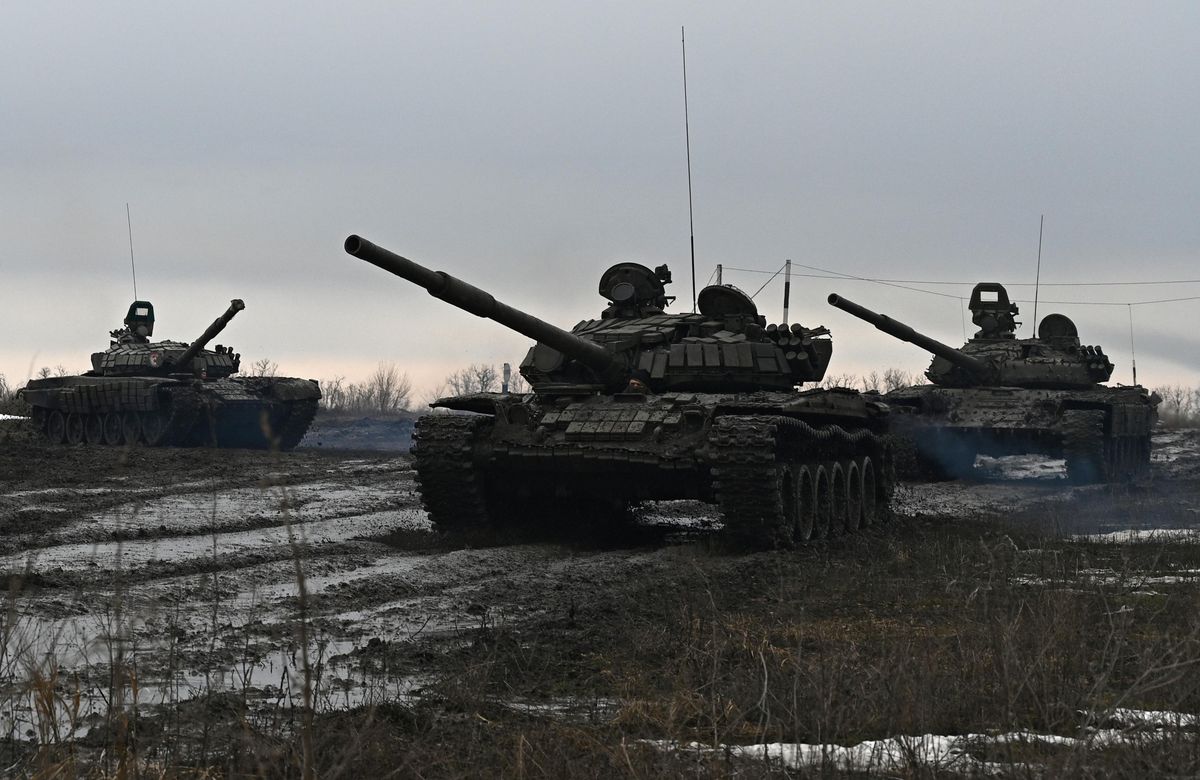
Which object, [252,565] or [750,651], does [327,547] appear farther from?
[750,651]

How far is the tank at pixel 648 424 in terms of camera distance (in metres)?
13.6

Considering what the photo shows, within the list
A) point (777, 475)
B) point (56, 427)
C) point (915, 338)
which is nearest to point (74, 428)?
point (56, 427)

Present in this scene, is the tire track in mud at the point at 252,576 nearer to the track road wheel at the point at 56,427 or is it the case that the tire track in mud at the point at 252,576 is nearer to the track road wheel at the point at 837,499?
the track road wheel at the point at 837,499

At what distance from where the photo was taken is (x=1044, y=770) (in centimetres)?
474

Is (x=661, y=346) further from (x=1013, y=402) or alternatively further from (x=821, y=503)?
(x=1013, y=402)

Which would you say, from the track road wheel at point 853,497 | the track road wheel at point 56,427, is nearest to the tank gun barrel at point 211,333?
the track road wheel at point 56,427

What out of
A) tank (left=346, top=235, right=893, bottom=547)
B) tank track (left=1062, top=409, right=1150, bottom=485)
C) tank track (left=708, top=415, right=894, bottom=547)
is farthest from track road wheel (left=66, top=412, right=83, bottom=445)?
tank track (left=708, top=415, right=894, bottom=547)

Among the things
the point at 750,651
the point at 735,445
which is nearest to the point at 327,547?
the point at 735,445

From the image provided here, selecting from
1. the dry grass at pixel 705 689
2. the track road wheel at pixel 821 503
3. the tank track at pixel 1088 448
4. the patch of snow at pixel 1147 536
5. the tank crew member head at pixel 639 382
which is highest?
the tank crew member head at pixel 639 382

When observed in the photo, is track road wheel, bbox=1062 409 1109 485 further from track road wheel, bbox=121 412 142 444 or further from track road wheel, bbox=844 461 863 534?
track road wheel, bbox=121 412 142 444

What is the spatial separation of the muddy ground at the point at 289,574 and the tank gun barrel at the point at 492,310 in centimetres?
191

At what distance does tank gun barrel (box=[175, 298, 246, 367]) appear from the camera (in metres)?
32.7

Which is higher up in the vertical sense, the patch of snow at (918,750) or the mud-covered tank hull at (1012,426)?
the mud-covered tank hull at (1012,426)

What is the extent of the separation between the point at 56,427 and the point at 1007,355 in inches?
888
